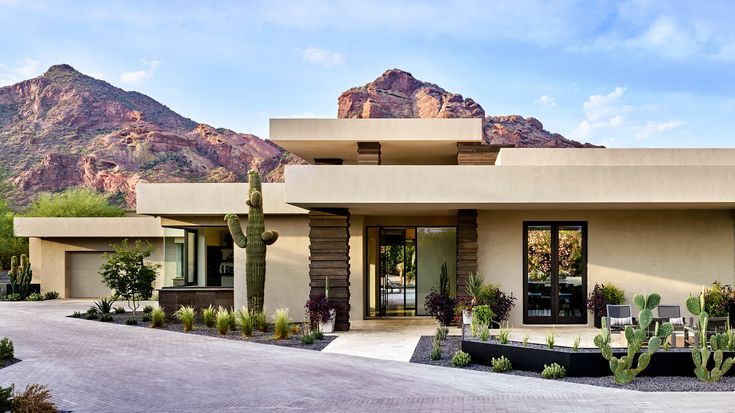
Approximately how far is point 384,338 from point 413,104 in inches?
3102

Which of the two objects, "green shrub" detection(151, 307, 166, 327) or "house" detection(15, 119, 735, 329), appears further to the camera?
"green shrub" detection(151, 307, 166, 327)

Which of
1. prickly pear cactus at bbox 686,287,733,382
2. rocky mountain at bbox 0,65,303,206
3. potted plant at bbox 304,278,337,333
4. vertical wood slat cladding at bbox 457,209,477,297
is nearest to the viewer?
prickly pear cactus at bbox 686,287,733,382

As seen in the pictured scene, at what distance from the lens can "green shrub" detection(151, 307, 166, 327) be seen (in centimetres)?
1916

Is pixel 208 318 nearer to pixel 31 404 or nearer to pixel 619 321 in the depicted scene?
pixel 31 404

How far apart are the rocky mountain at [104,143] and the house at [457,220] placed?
175ft

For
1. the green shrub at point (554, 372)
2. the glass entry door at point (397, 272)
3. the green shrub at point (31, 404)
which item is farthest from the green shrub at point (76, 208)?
the green shrub at point (554, 372)

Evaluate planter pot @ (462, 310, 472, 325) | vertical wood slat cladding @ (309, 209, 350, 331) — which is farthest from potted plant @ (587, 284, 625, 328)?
vertical wood slat cladding @ (309, 209, 350, 331)

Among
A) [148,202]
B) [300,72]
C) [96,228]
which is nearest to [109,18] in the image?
[300,72]

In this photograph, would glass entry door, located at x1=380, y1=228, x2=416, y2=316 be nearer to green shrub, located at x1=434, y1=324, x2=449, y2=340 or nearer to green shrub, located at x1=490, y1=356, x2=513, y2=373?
green shrub, located at x1=434, y1=324, x2=449, y2=340

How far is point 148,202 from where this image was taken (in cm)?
2084

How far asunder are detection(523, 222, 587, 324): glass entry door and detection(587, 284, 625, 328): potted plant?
1.11ft

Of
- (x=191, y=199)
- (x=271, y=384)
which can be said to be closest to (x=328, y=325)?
(x=191, y=199)

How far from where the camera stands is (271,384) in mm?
11336

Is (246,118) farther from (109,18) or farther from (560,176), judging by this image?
(560,176)
